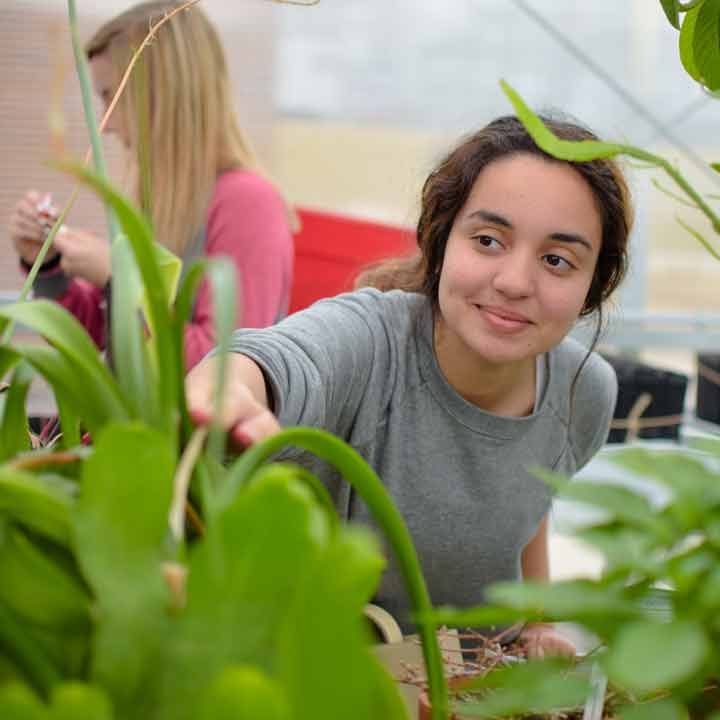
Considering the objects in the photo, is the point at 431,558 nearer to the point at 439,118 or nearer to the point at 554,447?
the point at 554,447

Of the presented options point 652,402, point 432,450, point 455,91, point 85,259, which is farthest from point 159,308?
point 455,91

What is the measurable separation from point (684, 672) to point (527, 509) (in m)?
0.60

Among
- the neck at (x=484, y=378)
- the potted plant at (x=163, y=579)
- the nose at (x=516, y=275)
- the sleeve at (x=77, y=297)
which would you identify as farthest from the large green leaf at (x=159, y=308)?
the sleeve at (x=77, y=297)

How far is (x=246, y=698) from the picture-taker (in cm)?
22

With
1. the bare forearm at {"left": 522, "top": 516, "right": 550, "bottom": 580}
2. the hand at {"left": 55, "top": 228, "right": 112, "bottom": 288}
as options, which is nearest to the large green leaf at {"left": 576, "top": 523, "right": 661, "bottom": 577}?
the bare forearm at {"left": 522, "top": 516, "right": 550, "bottom": 580}

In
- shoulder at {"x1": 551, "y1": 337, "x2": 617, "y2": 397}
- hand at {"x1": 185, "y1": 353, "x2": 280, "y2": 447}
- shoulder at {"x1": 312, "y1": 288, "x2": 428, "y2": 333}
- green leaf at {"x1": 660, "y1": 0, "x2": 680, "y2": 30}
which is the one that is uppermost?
green leaf at {"x1": 660, "y1": 0, "x2": 680, "y2": 30}

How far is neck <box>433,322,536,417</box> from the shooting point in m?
0.79

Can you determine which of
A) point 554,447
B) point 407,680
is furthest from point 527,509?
point 407,680

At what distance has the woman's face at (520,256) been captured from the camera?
665mm

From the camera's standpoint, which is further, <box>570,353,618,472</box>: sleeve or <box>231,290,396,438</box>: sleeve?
<box>570,353,618,472</box>: sleeve

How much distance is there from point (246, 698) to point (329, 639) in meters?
0.02

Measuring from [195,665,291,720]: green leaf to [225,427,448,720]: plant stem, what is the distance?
0.08 metres

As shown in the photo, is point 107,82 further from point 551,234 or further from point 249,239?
point 551,234

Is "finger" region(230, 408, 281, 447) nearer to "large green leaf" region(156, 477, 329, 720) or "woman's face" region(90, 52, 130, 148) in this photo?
"large green leaf" region(156, 477, 329, 720)
